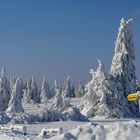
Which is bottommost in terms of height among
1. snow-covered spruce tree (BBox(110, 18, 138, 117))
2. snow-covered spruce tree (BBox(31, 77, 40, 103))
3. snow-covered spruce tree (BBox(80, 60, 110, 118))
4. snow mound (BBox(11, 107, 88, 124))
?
snow mound (BBox(11, 107, 88, 124))

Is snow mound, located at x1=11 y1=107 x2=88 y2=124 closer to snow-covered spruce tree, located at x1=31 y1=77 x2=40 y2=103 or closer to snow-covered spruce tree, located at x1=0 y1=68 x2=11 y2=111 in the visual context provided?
snow-covered spruce tree, located at x1=0 y1=68 x2=11 y2=111

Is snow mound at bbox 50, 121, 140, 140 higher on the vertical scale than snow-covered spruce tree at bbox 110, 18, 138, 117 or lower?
lower

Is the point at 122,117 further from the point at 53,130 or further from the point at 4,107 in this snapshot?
the point at 4,107

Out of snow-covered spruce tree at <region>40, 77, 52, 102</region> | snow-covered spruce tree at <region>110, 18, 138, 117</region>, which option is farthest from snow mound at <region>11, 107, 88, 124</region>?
snow-covered spruce tree at <region>40, 77, 52, 102</region>

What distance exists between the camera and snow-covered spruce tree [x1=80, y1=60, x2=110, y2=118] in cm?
4394

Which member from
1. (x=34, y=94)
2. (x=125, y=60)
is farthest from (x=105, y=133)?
(x=34, y=94)

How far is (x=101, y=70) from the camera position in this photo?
4509 centimetres

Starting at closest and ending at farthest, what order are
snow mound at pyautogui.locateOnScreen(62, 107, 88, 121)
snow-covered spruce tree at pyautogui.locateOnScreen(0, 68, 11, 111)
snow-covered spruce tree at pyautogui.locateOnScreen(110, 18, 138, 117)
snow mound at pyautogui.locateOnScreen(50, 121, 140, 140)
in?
1. snow mound at pyautogui.locateOnScreen(50, 121, 140, 140)
2. snow mound at pyautogui.locateOnScreen(62, 107, 88, 121)
3. snow-covered spruce tree at pyautogui.locateOnScreen(110, 18, 138, 117)
4. snow-covered spruce tree at pyautogui.locateOnScreen(0, 68, 11, 111)

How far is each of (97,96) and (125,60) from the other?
5.23 m

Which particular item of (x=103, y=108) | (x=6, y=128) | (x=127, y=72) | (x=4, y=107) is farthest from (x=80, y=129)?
(x=4, y=107)

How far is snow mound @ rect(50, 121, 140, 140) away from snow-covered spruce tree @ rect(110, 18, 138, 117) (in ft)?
98.5

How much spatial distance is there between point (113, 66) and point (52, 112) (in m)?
11.5

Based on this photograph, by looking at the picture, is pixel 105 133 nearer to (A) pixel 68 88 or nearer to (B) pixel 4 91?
(B) pixel 4 91

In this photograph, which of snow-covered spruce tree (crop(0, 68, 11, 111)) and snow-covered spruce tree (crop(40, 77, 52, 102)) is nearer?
snow-covered spruce tree (crop(0, 68, 11, 111))
